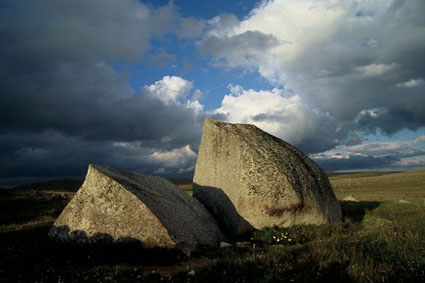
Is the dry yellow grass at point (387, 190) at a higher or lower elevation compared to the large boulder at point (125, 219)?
lower

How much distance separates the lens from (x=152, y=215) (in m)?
11.1

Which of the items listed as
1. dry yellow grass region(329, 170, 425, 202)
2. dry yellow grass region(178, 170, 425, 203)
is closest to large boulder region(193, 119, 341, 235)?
dry yellow grass region(178, 170, 425, 203)

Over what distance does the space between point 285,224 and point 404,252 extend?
5848 millimetres

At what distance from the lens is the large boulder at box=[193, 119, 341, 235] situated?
1444 centimetres

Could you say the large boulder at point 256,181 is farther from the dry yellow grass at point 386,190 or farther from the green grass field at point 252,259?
the dry yellow grass at point 386,190

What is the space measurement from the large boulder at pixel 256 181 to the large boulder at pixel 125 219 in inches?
106

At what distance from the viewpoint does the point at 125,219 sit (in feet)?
36.7

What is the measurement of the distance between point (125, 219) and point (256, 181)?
23.0ft

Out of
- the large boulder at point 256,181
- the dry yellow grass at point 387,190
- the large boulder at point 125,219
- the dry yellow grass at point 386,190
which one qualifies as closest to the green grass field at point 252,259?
the large boulder at point 125,219

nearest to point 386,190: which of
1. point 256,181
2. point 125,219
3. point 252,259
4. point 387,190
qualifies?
point 387,190

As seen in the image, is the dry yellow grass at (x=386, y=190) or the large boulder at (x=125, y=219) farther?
the dry yellow grass at (x=386, y=190)

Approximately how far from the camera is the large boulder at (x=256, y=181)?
14.4 metres

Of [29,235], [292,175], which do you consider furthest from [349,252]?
[29,235]

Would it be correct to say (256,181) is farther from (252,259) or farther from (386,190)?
(386,190)
